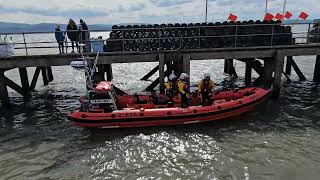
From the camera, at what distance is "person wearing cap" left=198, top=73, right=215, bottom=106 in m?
11.8

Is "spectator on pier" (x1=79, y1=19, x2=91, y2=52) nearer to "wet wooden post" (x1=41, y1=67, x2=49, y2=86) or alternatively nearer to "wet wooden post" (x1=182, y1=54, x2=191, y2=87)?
"wet wooden post" (x1=182, y1=54, x2=191, y2=87)

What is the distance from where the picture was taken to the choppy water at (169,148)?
852 centimetres

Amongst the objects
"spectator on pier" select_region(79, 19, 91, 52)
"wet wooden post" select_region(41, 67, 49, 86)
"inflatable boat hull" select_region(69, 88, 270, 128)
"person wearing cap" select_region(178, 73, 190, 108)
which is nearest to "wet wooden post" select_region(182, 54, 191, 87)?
"person wearing cap" select_region(178, 73, 190, 108)

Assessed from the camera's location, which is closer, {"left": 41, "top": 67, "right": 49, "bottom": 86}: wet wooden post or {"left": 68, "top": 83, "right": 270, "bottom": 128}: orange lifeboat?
{"left": 68, "top": 83, "right": 270, "bottom": 128}: orange lifeboat

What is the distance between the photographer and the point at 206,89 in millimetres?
11875

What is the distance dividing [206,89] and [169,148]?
3073 mm

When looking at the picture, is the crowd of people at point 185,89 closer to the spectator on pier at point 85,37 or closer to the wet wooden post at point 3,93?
the spectator on pier at point 85,37

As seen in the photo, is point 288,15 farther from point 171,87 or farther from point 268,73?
point 171,87

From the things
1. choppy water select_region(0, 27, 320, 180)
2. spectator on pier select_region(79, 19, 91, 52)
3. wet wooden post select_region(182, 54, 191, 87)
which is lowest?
choppy water select_region(0, 27, 320, 180)

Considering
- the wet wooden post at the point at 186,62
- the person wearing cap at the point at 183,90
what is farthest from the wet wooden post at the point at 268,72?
the person wearing cap at the point at 183,90

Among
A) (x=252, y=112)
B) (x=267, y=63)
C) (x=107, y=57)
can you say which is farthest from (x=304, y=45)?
(x=107, y=57)

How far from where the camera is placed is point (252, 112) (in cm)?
1298

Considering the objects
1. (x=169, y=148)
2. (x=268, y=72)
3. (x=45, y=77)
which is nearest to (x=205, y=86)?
(x=169, y=148)

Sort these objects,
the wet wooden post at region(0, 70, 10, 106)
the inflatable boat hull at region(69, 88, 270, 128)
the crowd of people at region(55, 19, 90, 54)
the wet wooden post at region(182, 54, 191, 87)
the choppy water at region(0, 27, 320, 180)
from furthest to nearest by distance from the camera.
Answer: the crowd of people at region(55, 19, 90, 54)
the wet wooden post at region(0, 70, 10, 106)
the wet wooden post at region(182, 54, 191, 87)
the inflatable boat hull at region(69, 88, 270, 128)
the choppy water at region(0, 27, 320, 180)
